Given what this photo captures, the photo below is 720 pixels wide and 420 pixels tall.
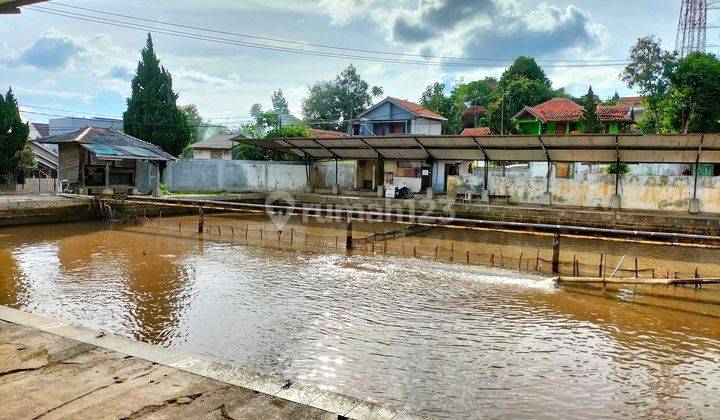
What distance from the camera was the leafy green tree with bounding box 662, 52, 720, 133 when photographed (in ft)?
78.6

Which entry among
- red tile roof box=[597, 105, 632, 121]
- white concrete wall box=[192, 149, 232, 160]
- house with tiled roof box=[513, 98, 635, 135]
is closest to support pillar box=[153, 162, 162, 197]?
white concrete wall box=[192, 149, 232, 160]

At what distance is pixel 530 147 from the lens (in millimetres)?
20906

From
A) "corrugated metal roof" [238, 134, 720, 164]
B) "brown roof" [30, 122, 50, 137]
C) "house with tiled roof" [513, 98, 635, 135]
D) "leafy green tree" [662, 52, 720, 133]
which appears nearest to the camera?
"corrugated metal roof" [238, 134, 720, 164]

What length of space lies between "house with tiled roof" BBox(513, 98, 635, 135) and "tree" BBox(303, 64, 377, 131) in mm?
17530

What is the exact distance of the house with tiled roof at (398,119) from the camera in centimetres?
3403

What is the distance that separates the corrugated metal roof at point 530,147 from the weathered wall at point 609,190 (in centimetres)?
91

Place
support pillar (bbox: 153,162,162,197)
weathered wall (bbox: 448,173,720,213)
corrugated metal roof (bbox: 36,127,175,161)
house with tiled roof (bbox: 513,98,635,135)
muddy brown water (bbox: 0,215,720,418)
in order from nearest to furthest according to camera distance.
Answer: muddy brown water (bbox: 0,215,720,418) → weathered wall (bbox: 448,173,720,213) → corrugated metal roof (bbox: 36,127,175,161) → support pillar (bbox: 153,162,162,197) → house with tiled roof (bbox: 513,98,635,135)

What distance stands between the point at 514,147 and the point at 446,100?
81.1 feet

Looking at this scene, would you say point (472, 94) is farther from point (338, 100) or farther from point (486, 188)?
point (486, 188)

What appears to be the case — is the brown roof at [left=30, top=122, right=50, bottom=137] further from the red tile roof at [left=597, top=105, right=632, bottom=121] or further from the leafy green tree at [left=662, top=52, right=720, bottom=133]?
the leafy green tree at [left=662, top=52, right=720, bottom=133]

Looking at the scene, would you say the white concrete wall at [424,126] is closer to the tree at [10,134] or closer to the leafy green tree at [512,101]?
the leafy green tree at [512,101]

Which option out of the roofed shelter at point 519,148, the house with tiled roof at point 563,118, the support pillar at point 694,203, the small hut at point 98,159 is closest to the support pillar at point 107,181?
the small hut at point 98,159

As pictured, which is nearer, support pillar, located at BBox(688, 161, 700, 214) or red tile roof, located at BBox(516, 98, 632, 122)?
support pillar, located at BBox(688, 161, 700, 214)

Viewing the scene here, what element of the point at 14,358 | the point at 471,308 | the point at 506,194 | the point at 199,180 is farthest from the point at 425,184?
the point at 14,358
